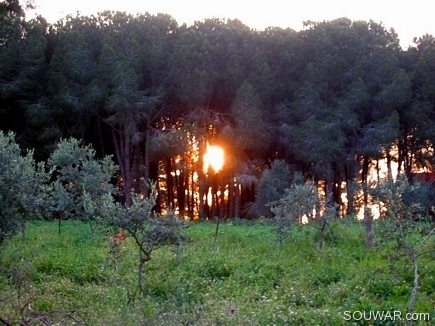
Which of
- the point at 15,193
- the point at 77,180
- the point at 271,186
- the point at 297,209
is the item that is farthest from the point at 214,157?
the point at 15,193

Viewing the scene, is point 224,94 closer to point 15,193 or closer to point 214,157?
point 214,157

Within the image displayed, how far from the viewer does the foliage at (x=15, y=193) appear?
406 inches

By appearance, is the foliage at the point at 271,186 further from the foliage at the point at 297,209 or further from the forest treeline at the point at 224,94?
the foliage at the point at 297,209

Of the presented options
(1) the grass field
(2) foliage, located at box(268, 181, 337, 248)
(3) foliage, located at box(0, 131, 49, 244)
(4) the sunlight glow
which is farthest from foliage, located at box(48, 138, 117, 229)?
(4) the sunlight glow

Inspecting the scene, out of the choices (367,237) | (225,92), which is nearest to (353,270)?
(367,237)

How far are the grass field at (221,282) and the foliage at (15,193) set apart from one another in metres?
0.94

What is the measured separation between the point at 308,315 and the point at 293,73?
2627 cm

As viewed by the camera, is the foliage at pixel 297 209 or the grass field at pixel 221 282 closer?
the grass field at pixel 221 282

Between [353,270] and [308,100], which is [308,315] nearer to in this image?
[353,270]

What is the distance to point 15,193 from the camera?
10344mm

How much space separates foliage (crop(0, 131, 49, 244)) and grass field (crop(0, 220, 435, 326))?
942 mm

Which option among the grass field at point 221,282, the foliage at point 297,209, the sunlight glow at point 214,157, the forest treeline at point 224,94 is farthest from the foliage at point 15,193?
the sunlight glow at point 214,157

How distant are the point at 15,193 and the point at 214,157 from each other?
24.4m

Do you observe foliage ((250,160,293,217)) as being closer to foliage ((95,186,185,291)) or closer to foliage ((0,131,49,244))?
foliage ((95,186,185,291))
